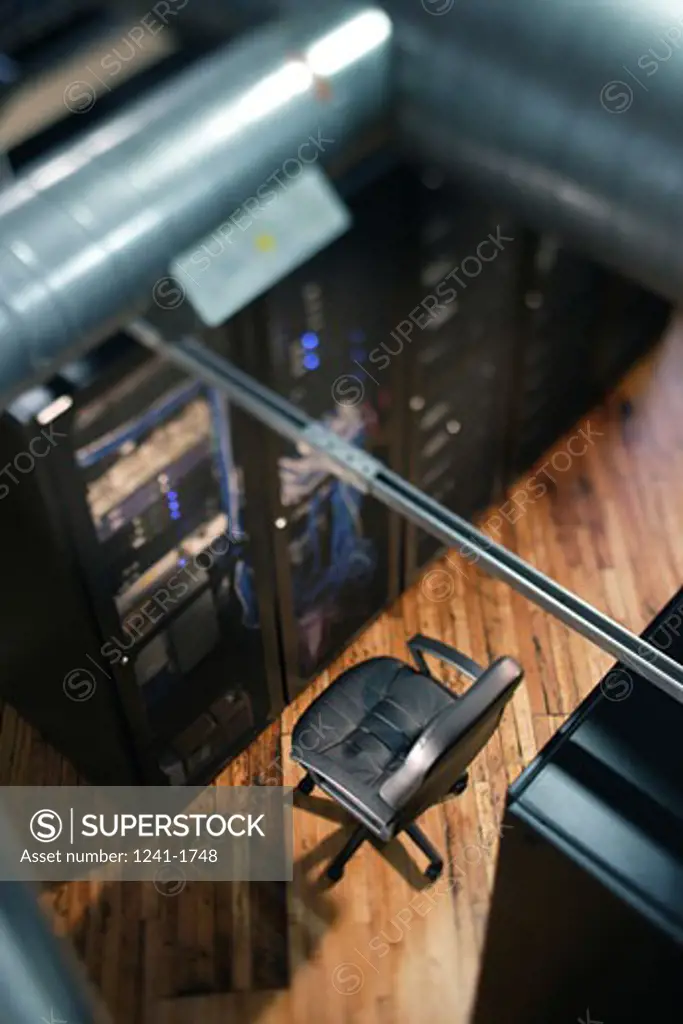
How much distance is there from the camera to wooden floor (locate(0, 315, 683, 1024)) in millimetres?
2717

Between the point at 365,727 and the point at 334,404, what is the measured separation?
2.52 ft

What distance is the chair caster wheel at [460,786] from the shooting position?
2.71 m

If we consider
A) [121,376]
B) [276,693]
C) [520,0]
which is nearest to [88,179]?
[520,0]

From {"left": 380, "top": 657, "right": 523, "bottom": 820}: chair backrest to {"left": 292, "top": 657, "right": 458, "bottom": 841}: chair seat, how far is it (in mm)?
145

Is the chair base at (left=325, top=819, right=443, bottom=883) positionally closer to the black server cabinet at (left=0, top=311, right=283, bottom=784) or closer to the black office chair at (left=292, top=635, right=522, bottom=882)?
the black office chair at (left=292, top=635, right=522, bottom=882)

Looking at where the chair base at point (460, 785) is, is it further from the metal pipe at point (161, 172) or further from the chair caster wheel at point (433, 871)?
the metal pipe at point (161, 172)

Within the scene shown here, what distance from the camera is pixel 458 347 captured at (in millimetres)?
2938

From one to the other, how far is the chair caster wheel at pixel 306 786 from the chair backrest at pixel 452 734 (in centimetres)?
51

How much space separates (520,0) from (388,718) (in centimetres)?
171

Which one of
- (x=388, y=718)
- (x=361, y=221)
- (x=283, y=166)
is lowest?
(x=388, y=718)

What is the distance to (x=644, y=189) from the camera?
135cm

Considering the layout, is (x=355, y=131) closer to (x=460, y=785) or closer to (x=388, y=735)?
(x=388, y=735)

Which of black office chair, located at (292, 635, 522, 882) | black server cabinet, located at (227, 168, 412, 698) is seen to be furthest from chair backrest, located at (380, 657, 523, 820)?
black server cabinet, located at (227, 168, 412, 698)

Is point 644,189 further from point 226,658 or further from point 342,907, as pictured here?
point 342,907
